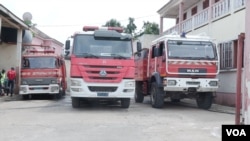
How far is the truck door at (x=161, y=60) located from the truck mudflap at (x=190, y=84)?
1.61 ft

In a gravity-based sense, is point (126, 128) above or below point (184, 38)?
below

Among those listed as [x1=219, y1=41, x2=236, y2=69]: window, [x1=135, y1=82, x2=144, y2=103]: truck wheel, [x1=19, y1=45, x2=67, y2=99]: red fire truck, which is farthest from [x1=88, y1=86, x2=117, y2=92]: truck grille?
[x1=19, y1=45, x2=67, y2=99]: red fire truck

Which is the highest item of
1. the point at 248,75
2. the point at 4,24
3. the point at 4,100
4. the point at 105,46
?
the point at 4,24

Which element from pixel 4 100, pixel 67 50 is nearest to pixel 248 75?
pixel 67 50

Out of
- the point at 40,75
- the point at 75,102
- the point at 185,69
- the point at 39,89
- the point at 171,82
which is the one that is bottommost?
the point at 75,102

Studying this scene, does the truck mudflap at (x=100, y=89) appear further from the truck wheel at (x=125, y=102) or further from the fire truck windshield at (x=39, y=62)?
the fire truck windshield at (x=39, y=62)

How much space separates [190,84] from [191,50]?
132 centimetres

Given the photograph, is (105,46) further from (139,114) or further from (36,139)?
(36,139)

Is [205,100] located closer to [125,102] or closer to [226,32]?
[125,102]

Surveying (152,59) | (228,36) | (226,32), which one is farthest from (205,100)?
(226,32)

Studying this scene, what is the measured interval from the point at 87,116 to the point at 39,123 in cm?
198

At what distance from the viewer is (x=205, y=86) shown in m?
14.8

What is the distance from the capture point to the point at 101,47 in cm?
1428

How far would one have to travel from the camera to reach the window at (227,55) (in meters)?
17.2
